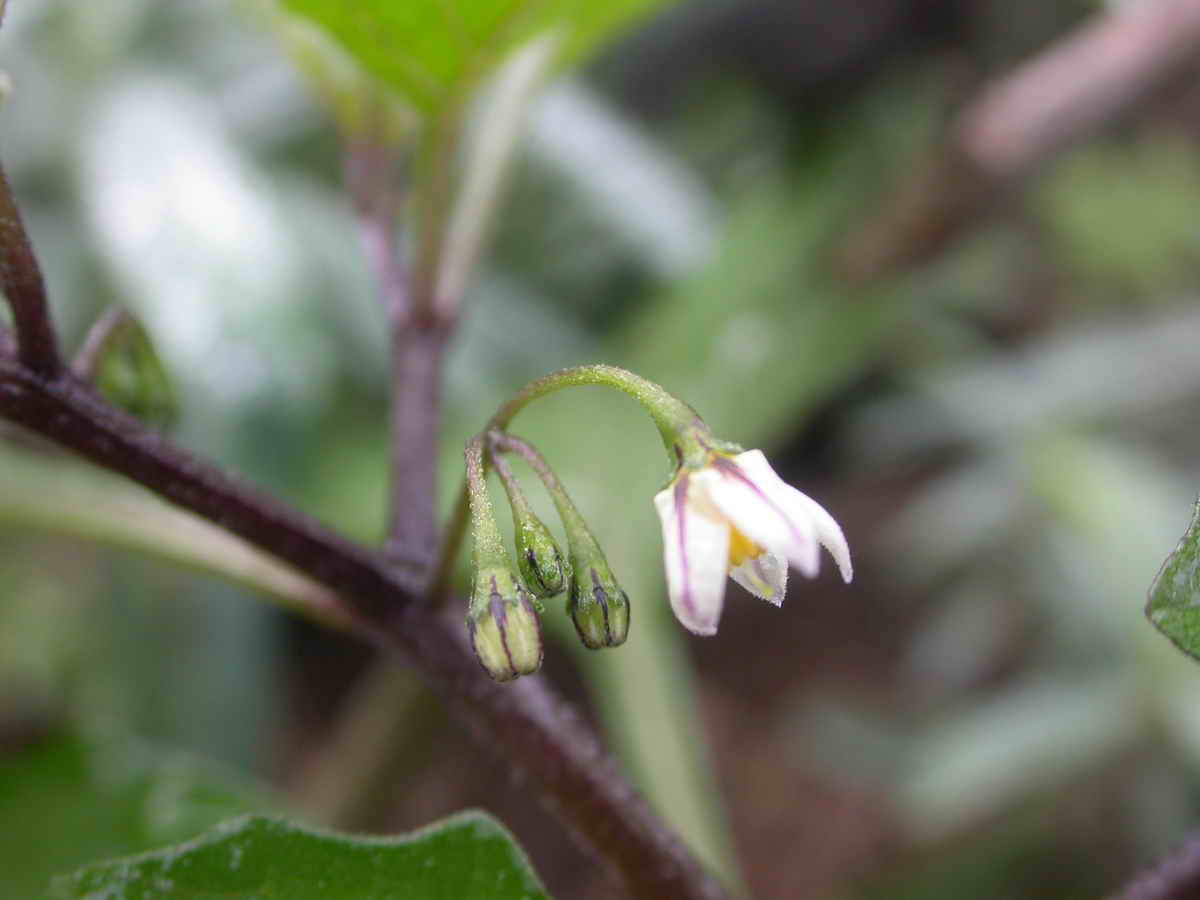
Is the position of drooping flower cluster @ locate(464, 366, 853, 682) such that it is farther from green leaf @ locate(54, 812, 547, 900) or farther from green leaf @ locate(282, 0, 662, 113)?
green leaf @ locate(282, 0, 662, 113)

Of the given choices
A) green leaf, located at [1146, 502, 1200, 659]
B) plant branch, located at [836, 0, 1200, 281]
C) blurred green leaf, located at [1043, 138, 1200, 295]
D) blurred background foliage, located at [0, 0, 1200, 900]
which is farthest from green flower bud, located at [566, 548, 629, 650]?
blurred green leaf, located at [1043, 138, 1200, 295]

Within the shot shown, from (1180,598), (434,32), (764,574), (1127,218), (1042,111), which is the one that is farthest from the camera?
(1127,218)

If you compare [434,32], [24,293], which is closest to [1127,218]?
[434,32]

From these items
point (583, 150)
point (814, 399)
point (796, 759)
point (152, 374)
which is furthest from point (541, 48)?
point (796, 759)

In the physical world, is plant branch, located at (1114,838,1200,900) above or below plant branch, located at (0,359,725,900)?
above

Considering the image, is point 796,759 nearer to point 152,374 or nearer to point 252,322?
point 252,322

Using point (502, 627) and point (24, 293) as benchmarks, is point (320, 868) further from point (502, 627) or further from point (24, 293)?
point (24, 293)
